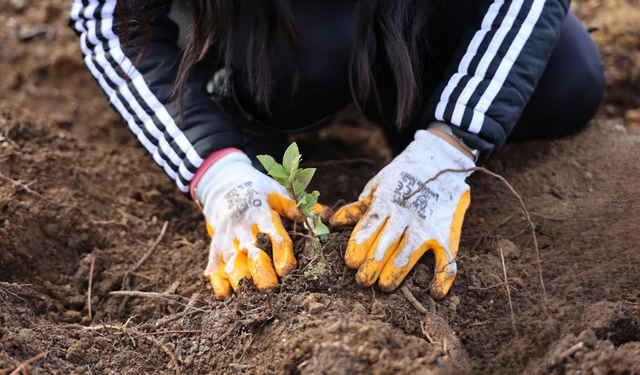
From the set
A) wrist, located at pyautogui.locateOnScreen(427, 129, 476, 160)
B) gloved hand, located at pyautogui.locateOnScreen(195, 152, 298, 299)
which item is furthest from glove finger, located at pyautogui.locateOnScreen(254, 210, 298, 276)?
wrist, located at pyautogui.locateOnScreen(427, 129, 476, 160)

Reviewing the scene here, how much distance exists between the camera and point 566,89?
5.61 ft

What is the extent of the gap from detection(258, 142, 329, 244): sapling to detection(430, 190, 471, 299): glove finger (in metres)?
0.27

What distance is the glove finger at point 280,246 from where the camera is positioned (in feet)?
3.98

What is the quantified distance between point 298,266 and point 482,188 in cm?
72

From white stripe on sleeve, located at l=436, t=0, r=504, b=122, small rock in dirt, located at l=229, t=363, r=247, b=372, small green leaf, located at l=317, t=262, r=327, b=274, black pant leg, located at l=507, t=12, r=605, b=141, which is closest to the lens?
small rock in dirt, located at l=229, t=363, r=247, b=372

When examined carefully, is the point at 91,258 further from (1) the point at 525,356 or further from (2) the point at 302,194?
(1) the point at 525,356

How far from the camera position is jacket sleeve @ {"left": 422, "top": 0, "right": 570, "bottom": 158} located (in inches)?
52.9

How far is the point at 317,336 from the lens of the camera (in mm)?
981

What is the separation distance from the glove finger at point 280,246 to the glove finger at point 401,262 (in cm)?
20

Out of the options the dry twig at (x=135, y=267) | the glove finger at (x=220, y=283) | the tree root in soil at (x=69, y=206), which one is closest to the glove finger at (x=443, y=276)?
the glove finger at (x=220, y=283)

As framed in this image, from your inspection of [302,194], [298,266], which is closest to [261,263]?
[298,266]

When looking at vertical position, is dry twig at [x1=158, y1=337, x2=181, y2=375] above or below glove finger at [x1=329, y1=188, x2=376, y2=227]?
below

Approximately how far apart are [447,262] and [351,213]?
25cm

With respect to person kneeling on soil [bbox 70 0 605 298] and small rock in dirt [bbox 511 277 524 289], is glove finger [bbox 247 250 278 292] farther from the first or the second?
small rock in dirt [bbox 511 277 524 289]
